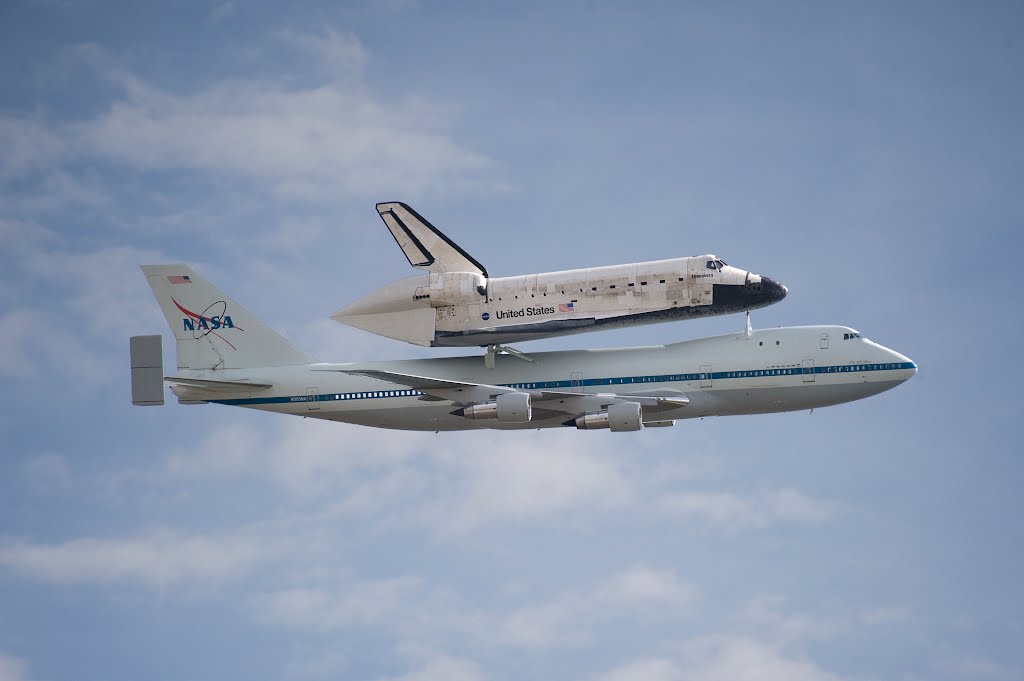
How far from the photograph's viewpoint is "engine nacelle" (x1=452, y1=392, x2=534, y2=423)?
7019 cm

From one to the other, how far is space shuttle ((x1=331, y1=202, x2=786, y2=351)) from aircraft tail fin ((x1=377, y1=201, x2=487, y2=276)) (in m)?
0.05

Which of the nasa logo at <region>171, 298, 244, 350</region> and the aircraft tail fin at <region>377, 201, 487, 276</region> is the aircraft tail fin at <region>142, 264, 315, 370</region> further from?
the aircraft tail fin at <region>377, 201, 487, 276</region>

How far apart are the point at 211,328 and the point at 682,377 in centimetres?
2831

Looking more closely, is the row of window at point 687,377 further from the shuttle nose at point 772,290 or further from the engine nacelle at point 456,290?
the engine nacelle at point 456,290

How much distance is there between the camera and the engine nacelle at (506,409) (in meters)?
70.2

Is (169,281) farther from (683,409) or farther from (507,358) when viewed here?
(683,409)

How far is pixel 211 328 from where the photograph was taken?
262 ft

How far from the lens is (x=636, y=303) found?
6738 centimetres

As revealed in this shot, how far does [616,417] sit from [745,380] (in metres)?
7.26

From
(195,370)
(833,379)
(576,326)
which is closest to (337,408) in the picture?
(195,370)

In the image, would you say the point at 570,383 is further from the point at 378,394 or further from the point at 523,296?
the point at 378,394

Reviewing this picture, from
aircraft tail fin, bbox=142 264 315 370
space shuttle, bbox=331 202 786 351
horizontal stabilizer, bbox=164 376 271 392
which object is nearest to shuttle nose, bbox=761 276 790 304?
space shuttle, bbox=331 202 786 351

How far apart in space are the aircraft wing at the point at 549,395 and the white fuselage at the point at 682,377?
0.39ft

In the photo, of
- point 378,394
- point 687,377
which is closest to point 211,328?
point 378,394
